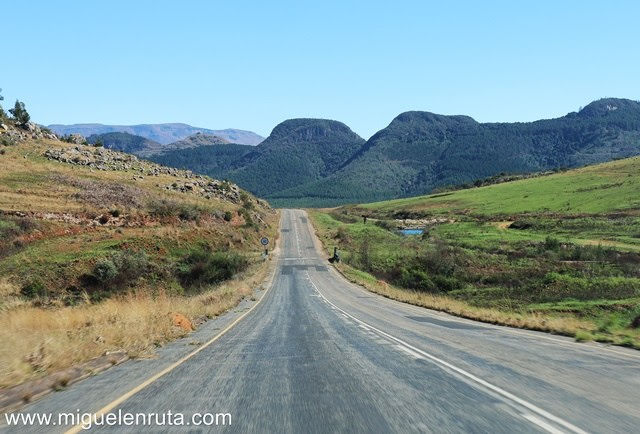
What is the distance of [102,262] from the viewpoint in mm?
38219

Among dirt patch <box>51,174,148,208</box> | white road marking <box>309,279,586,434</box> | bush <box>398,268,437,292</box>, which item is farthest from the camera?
dirt patch <box>51,174,148,208</box>

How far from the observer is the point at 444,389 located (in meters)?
7.79

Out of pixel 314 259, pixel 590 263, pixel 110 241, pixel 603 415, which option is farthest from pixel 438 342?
pixel 314 259

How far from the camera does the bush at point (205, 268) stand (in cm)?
4431

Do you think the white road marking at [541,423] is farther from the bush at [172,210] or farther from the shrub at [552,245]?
the shrub at [552,245]

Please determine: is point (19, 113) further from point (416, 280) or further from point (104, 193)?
point (416, 280)

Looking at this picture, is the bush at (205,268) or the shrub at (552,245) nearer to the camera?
the bush at (205,268)

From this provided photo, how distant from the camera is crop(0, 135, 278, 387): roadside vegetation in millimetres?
12062

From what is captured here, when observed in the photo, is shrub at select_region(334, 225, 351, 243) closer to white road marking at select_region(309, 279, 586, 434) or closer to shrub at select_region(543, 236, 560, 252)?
shrub at select_region(543, 236, 560, 252)

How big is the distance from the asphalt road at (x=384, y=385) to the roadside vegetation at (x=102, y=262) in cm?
155

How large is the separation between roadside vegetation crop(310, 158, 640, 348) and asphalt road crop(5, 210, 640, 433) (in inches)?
192

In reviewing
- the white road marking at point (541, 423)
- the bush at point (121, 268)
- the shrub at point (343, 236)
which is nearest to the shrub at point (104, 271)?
the bush at point (121, 268)

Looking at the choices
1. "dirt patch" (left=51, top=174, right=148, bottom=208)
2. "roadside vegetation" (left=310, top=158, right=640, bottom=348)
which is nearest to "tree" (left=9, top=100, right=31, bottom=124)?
"dirt patch" (left=51, top=174, right=148, bottom=208)

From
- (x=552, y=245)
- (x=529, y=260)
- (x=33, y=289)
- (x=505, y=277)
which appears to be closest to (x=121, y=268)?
(x=33, y=289)
